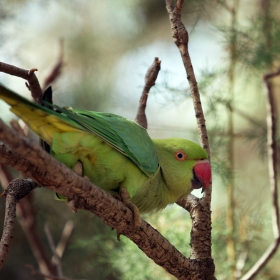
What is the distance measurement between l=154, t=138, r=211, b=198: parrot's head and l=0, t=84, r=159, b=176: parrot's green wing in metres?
0.11

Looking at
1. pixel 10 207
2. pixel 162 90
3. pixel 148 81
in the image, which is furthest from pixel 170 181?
pixel 10 207

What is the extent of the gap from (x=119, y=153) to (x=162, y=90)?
81 cm

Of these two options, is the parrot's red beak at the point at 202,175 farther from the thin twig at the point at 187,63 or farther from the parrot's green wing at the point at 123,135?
the parrot's green wing at the point at 123,135

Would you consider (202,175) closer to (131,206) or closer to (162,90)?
(131,206)

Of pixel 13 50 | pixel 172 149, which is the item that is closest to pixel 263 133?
pixel 172 149

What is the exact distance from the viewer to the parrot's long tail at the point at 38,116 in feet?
3.87

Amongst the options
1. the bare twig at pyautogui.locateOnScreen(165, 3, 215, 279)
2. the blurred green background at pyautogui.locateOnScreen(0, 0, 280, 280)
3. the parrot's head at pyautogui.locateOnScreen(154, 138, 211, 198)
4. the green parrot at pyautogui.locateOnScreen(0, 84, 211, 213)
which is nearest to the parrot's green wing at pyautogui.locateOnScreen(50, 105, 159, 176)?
the green parrot at pyautogui.locateOnScreen(0, 84, 211, 213)

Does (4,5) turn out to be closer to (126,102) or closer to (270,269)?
(126,102)

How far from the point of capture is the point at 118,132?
178cm

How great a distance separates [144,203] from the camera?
1.95 meters

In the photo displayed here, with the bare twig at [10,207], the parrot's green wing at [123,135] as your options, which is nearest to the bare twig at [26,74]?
the parrot's green wing at [123,135]

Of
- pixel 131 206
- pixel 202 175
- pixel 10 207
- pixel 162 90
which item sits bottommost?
pixel 10 207

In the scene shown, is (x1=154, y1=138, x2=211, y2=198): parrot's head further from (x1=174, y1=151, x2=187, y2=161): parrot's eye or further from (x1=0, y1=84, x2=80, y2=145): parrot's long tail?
(x1=0, y1=84, x2=80, y2=145): parrot's long tail

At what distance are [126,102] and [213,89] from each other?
3.11ft
